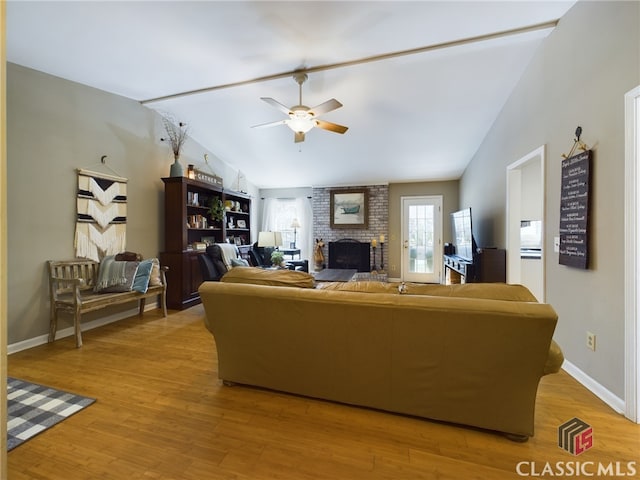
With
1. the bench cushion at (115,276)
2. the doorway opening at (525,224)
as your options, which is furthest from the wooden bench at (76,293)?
the doorway opening at (525,224)

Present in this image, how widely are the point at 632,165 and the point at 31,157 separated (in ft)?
16.5

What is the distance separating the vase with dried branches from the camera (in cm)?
428

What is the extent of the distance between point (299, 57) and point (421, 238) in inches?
191

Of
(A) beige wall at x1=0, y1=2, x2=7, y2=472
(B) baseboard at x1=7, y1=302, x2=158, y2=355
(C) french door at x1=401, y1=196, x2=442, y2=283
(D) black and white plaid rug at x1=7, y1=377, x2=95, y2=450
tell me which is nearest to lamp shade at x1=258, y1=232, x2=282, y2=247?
(B) baseboard at x1=7, y1=302, x2=158, y2=355

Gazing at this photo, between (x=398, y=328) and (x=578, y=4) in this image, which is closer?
(x=398, y=328)

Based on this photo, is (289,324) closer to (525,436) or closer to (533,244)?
(525,436)

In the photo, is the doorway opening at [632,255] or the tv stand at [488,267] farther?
the tv stand at [488,267]

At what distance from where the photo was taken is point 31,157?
2793 mm

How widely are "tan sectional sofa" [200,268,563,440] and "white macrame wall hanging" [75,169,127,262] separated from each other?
250 centimetres

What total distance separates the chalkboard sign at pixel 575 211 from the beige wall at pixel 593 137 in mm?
51

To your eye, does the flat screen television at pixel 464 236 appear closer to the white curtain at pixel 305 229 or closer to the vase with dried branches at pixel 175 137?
the white curtain at pixel 305 229

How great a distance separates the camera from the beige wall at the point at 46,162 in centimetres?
268

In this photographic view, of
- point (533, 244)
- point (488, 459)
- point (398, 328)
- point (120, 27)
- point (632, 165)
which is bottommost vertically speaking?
point (488, 459)

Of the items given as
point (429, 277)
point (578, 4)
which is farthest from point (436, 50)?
point (429, 277)
